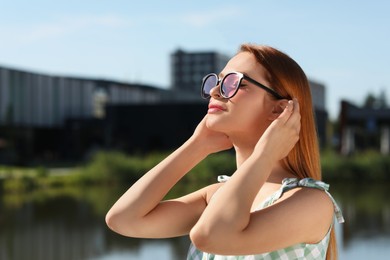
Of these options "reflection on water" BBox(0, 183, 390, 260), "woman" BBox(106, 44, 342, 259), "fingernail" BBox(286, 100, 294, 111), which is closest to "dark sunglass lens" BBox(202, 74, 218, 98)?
"woman" BBox(106, 44, 342, 259)

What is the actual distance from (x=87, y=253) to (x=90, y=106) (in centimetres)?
3128

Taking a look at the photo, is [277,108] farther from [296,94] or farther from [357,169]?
[357,169]

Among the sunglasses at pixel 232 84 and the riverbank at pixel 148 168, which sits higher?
the sunglasses at pixel 232 84

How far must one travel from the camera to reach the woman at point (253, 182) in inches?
54.2

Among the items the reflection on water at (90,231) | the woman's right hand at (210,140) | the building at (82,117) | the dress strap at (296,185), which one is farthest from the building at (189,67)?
the dress strap at (296,185)

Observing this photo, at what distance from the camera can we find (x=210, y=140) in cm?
174

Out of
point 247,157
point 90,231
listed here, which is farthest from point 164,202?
point 90,231

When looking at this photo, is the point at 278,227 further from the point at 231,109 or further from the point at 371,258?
the point at 371,258

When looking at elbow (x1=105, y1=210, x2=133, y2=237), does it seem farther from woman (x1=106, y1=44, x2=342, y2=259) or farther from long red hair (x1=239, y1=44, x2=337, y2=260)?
long red hair (x1=239, y1=44, x2=337, y2=260)

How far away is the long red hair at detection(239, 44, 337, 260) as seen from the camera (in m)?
1.51

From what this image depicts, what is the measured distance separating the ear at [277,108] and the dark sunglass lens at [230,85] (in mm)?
101

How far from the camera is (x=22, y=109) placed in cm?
3888

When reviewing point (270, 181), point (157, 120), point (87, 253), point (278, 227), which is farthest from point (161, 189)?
point (157, 120)

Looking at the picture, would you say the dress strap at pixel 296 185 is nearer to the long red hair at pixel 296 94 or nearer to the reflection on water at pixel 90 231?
the long red hair at pixel 296 94
